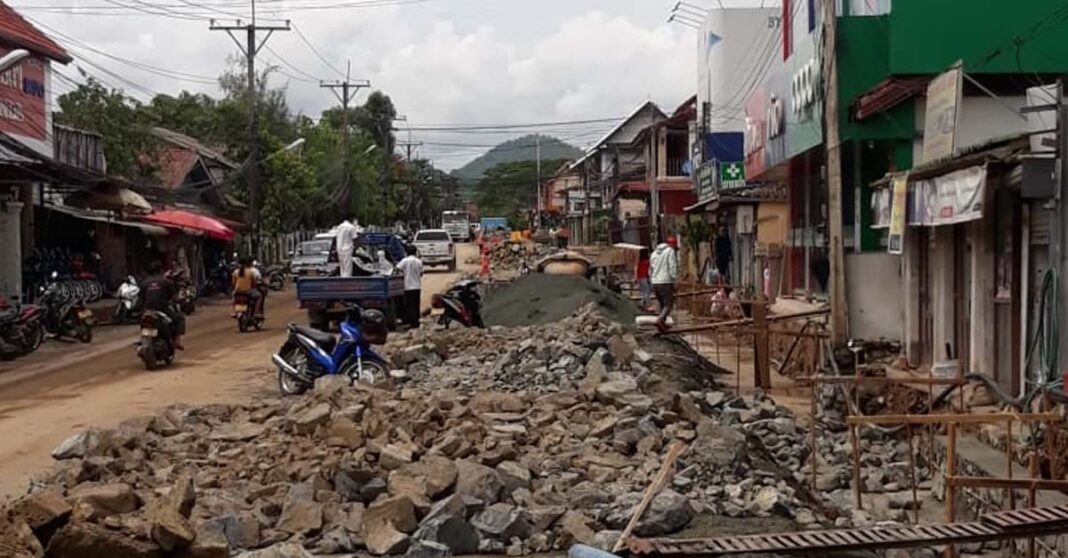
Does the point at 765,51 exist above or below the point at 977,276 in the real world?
above

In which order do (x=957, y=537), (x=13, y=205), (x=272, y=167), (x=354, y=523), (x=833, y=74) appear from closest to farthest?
(x=957, y=537)
(x=354, y=523)
(x=833, y=74)
(x=13, y=205)
(x=272, y=167)

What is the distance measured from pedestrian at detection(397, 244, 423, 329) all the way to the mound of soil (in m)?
1.99

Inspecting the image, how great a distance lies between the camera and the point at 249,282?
2545 centimetres

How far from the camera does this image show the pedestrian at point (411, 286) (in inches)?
962

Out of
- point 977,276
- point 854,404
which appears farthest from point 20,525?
point 977,276

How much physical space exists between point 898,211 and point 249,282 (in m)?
14.0

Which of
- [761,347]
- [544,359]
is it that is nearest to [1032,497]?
[544,359]

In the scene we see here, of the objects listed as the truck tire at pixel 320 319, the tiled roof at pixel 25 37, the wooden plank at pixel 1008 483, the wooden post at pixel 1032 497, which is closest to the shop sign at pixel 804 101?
the truck tire at pixel 320 319

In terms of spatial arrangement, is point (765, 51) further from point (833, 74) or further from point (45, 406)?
point (45, 406)

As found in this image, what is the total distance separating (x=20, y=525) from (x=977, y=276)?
10825 millimetres

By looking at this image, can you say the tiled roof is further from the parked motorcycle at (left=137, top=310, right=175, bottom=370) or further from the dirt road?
the parked motorcycle at (left=137, top=310, right=175, bottom=370)

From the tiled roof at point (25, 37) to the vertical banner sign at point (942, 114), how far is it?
72.5ft

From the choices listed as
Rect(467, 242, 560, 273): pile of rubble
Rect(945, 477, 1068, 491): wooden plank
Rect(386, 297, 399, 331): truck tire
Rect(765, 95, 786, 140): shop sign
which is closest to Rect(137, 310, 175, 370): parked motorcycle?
Rect(386, 297, 399, 331): truck tire

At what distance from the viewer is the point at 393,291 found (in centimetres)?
2341
